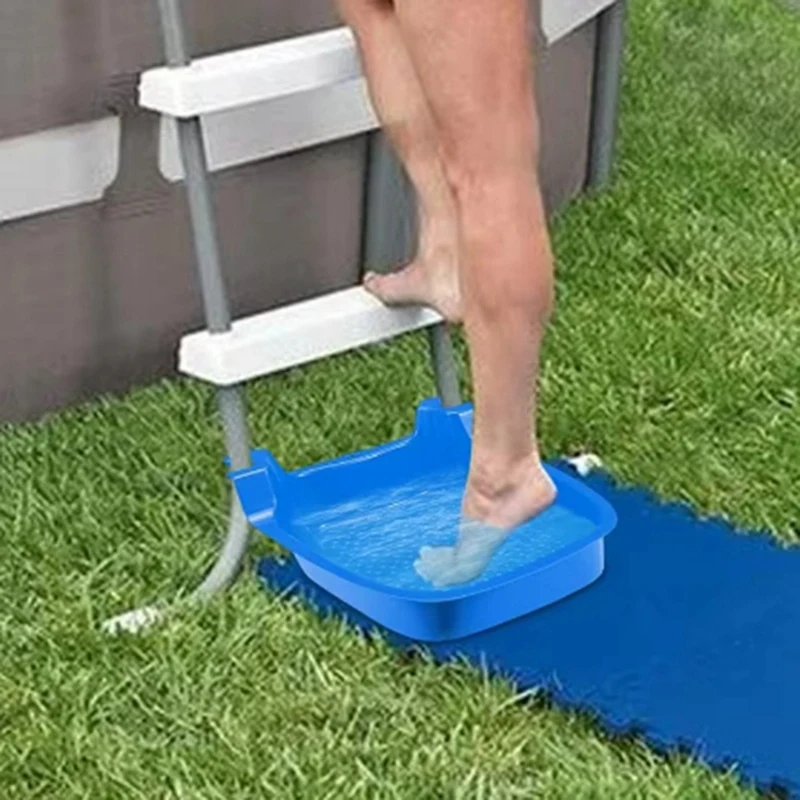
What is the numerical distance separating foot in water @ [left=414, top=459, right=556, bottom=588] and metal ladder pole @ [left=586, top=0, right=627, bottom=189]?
2.05 metres

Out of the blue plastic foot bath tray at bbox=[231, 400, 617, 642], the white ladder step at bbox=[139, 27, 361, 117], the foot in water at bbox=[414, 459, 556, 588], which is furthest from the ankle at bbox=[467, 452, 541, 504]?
the white ladder step at bbox=[139, 27, 361, 117]

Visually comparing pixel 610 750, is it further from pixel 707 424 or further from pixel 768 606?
pixel 707 424

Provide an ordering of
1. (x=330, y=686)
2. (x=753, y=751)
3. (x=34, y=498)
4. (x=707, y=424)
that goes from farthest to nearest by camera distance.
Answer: (x=707, y=424), (x=34, y=498), (x=330, y=686), (x=753, y=751)

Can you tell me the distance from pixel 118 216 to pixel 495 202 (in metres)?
1.11

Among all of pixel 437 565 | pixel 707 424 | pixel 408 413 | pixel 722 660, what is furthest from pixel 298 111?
pixel 722 660

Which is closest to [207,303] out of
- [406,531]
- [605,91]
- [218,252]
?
[218,252]

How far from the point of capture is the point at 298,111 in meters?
3.65

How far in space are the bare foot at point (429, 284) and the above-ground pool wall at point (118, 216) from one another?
65 centimetres

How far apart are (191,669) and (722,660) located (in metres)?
0.66

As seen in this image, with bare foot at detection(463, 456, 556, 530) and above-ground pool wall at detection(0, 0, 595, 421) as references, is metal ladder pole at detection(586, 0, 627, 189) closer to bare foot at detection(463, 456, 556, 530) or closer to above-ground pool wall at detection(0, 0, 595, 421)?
above-ground pool wall at detection(0, 0, 595, 421)

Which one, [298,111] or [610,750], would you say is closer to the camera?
[610,750]

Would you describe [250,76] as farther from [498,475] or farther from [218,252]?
[498,475]

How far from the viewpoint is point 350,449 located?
11.1 feet

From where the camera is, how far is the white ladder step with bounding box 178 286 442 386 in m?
2.88
